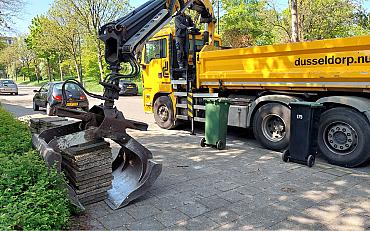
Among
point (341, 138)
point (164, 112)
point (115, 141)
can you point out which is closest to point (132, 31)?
point (115, 141)

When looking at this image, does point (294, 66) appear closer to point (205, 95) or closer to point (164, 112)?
point (205, 95)

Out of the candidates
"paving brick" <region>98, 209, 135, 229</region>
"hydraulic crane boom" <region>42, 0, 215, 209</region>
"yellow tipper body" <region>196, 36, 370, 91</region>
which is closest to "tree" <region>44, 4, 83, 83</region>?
"yellow tipper body" <region>196, 36, 370, 91</region>

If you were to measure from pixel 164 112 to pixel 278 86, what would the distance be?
3.90 m

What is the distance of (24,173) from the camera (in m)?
3.60

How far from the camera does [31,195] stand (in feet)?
10.6

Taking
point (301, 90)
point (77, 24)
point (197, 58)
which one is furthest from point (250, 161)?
point (77, 24)

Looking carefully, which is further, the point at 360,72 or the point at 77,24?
the point at 77,24

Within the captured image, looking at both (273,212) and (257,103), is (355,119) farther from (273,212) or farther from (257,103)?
(273,212)

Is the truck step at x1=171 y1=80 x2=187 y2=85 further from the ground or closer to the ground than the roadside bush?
further from the ground

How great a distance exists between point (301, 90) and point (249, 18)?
23596 millimetres

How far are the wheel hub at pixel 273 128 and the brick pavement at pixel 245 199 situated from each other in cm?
61

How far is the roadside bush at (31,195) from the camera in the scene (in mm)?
2885

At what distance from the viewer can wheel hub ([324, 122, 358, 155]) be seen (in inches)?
221

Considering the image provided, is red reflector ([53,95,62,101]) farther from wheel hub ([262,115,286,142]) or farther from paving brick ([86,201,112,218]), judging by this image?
paving brick ([86,201,112,218])
